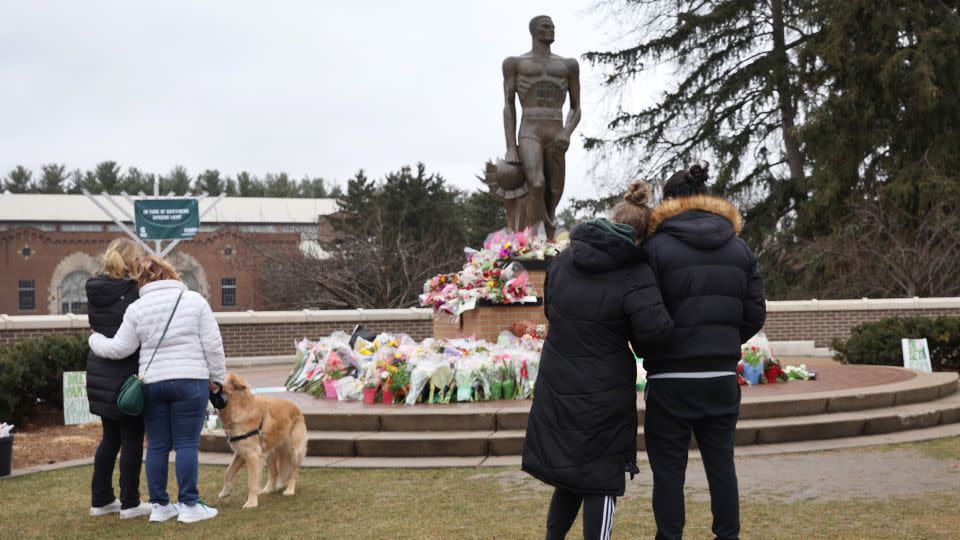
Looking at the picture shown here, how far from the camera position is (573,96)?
13406mm

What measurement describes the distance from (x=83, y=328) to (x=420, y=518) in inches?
459

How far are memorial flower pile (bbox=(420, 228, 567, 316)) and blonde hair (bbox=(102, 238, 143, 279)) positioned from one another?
613cm

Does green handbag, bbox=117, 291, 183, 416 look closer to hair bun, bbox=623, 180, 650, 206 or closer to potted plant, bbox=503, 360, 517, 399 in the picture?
hair bun, bbox=623, 180, 650, 206

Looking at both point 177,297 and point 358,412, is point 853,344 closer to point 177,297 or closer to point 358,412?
point 358,412

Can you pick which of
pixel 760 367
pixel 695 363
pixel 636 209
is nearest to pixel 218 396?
pixel 636 209

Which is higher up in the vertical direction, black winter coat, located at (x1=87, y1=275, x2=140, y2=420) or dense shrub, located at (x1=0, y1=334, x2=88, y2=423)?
black winter coat, located at (x1=87, y1=275, x2=140, y2=420)

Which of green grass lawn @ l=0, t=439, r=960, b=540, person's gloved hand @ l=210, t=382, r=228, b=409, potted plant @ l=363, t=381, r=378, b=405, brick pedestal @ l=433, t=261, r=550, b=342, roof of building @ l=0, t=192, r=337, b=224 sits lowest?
green grass lawn @ l=0, t=439, r=960, b=540

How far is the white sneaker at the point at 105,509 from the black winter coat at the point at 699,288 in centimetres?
405

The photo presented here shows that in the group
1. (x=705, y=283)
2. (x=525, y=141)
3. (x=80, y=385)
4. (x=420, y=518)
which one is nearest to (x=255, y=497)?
(x=420, y=518)

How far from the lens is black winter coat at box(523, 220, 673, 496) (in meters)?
4.13

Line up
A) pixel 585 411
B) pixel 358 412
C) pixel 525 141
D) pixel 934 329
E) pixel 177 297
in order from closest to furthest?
pixel 585 411 → pixel 177 297 → pixel 358 412 → pixel 525 141 → pixel 934 329

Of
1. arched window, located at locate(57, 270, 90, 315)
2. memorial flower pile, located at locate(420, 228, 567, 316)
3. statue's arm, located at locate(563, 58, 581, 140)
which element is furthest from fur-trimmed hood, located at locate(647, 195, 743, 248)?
arched window, located at locate(57, 270, 90, 315)

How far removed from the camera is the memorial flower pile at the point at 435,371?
383 inches

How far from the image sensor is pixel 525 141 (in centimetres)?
1331
